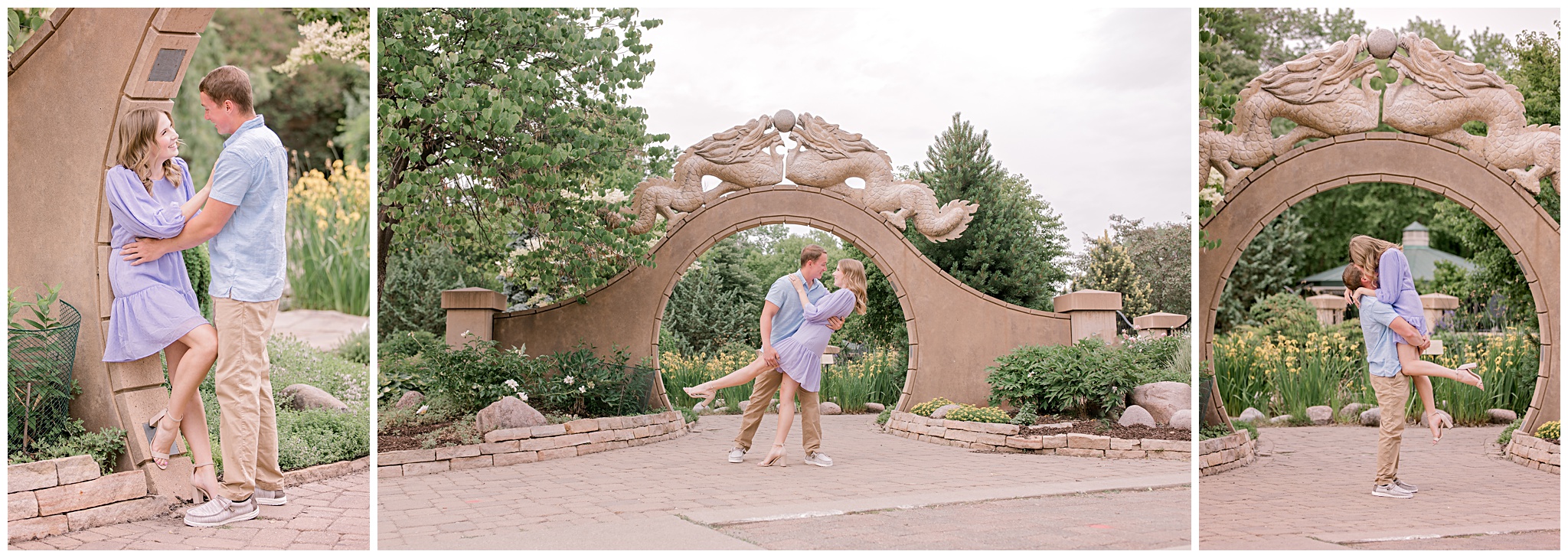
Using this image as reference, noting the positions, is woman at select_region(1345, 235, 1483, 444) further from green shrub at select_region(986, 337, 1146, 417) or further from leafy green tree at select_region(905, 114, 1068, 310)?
leafy green tree at select_region(905, 114, 1068, 310)

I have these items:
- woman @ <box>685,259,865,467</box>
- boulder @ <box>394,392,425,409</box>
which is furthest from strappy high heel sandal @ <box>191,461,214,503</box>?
boulder @ <box>394,392,425,409</box>

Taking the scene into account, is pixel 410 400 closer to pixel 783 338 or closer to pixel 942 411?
pixel 783 338

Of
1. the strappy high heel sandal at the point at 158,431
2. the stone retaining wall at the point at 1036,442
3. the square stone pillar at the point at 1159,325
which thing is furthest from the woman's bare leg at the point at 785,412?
the square stone pillar at the point at 1159,325

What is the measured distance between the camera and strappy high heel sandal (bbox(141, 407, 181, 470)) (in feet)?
12.9

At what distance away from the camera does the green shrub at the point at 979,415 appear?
789 cm

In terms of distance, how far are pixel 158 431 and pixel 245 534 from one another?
675 millimetres

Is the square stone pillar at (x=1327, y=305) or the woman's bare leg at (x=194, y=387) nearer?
the woman's bare leg at (x=194, y=387)

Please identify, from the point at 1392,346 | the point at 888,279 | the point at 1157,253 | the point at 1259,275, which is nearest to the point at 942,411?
the point at 888,279

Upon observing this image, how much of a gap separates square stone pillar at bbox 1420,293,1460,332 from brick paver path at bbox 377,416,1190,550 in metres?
8.04

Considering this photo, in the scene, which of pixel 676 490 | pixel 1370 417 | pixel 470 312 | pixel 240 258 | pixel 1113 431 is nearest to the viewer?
pixel 240 258

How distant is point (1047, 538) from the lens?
3.69 m

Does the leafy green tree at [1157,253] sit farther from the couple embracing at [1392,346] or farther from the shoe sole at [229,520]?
the shoe sole at [229,520]

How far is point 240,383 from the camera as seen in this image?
3809 millimetres

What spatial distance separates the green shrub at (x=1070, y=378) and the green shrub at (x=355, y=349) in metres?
5.37
